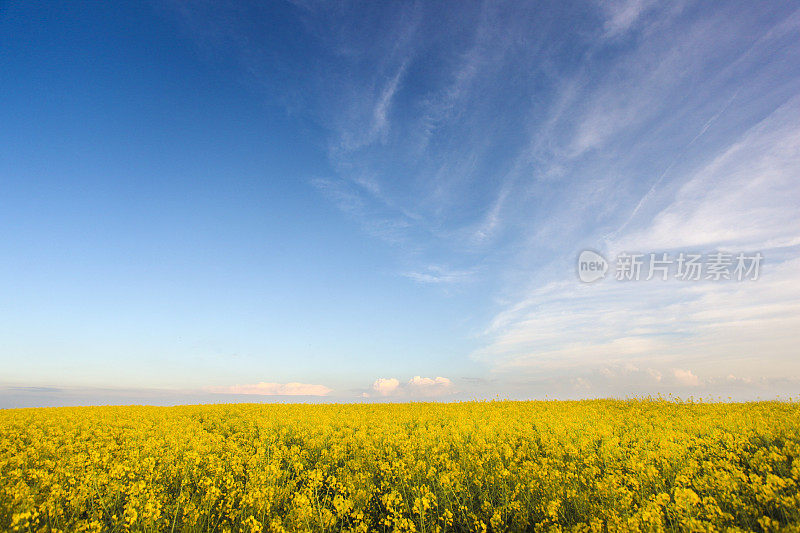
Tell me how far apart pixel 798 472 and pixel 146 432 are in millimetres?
20085

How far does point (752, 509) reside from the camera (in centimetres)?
670

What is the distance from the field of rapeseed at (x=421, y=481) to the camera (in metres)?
6.61

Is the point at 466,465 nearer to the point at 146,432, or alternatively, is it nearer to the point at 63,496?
the point at 63,496

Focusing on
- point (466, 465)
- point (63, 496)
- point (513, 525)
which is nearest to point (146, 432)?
point (63, 496)

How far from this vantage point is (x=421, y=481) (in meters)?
9.09

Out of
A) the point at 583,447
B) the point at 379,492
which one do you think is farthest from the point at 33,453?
the point at 583,447

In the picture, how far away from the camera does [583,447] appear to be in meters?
11.3

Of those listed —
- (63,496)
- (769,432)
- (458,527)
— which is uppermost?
(769,432)

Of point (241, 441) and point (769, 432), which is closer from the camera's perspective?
point (769, 432)

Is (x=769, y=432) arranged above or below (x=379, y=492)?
above

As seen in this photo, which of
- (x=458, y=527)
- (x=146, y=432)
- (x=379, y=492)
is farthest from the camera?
(x=146, y=432)

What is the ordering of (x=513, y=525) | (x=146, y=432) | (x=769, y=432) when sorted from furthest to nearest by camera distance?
(x=146, y=432)
(x=769, y=432)
(x=513, y=525)

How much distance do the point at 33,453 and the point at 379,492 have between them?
12031 millimetres

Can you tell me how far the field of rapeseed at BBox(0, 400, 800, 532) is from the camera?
6609 mm
